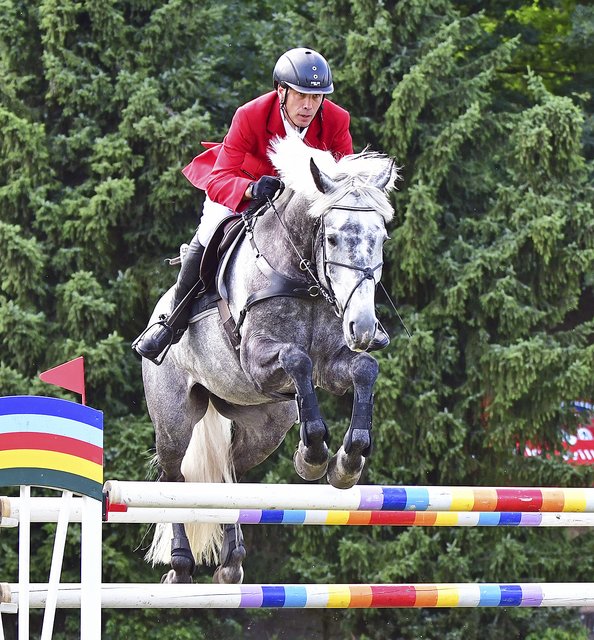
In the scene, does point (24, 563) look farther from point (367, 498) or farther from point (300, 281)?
point (300, 281)

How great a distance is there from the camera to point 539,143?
9.92 meters

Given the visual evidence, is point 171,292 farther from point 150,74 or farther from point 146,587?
point 150,74

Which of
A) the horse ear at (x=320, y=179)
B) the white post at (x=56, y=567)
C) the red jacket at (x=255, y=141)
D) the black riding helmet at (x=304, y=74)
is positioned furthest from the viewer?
the red jacket at (x=255, y=141)

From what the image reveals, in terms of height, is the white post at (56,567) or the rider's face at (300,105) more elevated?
the rider's face at (300,105)

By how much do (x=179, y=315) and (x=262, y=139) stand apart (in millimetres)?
898

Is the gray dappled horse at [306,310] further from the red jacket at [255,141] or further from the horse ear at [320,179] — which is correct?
the red jacket at [255,141]

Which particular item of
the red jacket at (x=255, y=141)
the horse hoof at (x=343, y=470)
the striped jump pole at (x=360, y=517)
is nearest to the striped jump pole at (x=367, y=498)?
the horse hoof at (x=343, y=470)

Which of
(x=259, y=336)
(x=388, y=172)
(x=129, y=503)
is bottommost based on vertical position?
(x=129, y=503)

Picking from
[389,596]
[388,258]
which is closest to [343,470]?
[389,596]

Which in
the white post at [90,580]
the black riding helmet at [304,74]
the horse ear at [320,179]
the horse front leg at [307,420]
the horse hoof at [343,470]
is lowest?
the white post at [90,580]

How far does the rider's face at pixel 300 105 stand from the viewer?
15.6 ft

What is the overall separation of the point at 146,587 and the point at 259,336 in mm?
1068

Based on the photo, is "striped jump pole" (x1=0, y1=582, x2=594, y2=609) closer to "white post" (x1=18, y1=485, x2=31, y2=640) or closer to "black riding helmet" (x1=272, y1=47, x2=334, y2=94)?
"white post" (x1=18, y1=485, x2=31, y2=640)

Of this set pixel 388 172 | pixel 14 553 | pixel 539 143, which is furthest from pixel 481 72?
pixel 388 172
